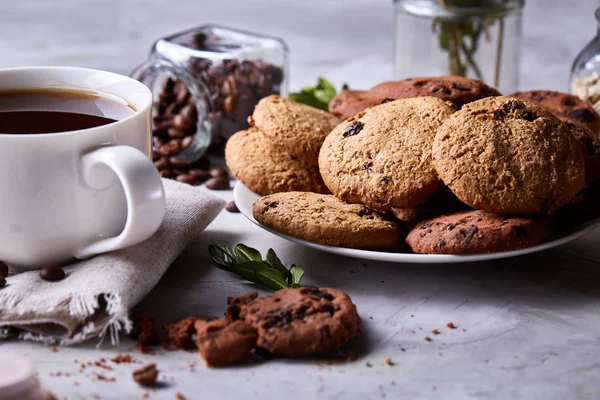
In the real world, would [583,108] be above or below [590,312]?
above

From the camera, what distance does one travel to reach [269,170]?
186 centimetres

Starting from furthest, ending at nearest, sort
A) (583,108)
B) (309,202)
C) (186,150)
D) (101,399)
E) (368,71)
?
(368,71)
(186,150)
(583,108)
(309,202)
(101,399)

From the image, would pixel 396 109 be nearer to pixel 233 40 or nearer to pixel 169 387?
pixel 169 387

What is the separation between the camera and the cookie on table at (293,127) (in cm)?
185

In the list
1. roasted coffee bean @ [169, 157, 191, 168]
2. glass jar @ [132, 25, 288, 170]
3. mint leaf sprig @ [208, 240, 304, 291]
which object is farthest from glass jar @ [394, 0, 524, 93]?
mint leaf sprig @ [208, 240, 304, 291]

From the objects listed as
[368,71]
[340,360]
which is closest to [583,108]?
[340,360]

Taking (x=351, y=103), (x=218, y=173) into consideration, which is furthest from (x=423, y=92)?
(x=218, y=173)

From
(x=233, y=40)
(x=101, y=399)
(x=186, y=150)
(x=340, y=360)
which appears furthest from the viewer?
(x=233, y=40)

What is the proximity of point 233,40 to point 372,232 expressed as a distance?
1.28 metres

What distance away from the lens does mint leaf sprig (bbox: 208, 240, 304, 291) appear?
1528mm

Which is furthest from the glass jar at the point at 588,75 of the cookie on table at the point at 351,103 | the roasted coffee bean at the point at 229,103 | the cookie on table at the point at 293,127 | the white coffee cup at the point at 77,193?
the white coffee cup at the point at 77,193

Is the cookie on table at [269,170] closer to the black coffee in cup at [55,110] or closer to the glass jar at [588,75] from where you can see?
the black coffee in cup at [55,110]

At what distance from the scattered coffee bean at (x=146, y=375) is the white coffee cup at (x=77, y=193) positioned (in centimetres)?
25

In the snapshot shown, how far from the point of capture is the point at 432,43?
266 cm
